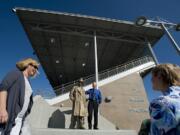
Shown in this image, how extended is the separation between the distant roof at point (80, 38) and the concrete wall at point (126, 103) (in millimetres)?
3579

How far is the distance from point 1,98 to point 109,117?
1281 centimetres

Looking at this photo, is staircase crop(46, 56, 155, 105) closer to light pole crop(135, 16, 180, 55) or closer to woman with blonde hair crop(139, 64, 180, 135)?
light pole crop(135, 16, 180, 55)

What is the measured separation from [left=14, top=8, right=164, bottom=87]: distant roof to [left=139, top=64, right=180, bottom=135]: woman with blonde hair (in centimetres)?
1568

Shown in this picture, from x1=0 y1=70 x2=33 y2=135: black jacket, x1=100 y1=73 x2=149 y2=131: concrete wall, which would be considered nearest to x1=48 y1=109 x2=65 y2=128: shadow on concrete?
x1=100 y1=73 x2=149 y2=131: concrete wall

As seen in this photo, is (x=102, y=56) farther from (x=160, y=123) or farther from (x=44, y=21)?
(x=160, y=123)

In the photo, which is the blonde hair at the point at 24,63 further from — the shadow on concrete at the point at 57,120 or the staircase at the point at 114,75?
the staircase at the point at 114,75

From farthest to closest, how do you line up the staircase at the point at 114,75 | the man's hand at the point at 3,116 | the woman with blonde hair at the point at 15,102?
the staircase at the point at 114,75, the woman with blonde hair at the point at 15,102, the man's hand at the point at 3,116

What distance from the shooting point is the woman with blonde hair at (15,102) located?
10.2ft

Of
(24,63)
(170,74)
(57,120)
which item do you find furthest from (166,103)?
(57,120)

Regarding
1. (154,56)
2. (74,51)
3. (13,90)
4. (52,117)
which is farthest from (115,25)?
(13,90)

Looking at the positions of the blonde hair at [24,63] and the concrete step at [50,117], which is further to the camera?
the concrete step at [50,117]

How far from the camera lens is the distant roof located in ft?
58.4

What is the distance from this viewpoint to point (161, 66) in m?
2.12

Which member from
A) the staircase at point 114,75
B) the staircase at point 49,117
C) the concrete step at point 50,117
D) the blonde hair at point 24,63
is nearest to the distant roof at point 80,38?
the staircase at point 114,75
